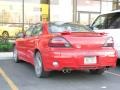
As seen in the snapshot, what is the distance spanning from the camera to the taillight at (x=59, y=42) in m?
8.47

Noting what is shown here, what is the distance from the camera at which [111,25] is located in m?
11.6

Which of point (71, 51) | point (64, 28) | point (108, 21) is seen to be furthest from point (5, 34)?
point (71, 51)

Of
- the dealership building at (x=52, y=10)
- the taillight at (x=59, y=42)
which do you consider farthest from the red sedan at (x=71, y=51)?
the dealership building at (x=52, y=10)

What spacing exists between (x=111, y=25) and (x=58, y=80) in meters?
3.50

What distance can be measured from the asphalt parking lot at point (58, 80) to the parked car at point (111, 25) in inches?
40.1

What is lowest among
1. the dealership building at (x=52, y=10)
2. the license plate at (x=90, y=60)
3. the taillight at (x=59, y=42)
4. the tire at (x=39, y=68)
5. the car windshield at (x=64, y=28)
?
the tire at (x=39, y=68)

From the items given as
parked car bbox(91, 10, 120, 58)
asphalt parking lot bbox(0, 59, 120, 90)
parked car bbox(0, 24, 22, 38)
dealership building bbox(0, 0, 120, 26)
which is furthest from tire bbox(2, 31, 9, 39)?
asphalt parking lot bbox(0, 59, 120, 90)

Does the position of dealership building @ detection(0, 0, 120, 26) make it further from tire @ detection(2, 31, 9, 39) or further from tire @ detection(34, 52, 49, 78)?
tire @ detection(34, 52, 49, 78)

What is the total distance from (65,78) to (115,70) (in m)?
2.24

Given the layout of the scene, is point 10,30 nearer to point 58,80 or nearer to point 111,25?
point 111,25

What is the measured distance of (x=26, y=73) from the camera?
990cm

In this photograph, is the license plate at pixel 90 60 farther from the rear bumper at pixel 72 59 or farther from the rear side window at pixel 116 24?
the rear side window at pixel 116 24

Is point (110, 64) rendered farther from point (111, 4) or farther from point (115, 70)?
point (111, 4)

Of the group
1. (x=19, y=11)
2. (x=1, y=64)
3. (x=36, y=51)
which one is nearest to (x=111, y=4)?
(x=19, y=11)
